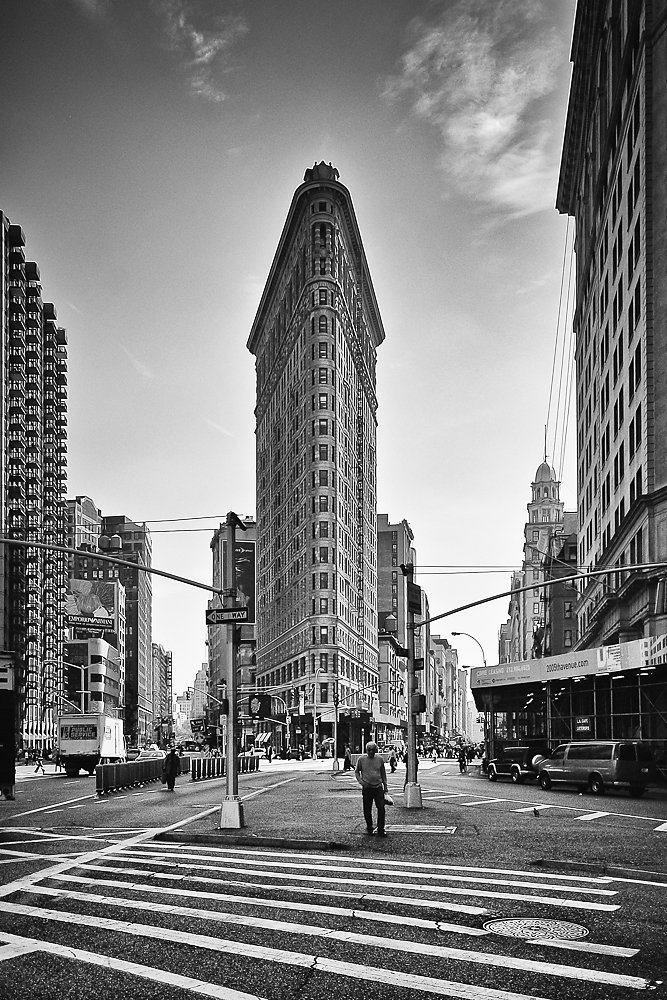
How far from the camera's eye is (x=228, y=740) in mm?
25438

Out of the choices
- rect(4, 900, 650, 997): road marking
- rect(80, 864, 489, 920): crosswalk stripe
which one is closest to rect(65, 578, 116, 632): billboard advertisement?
rect(80, 864, 489, 920): crosswalk stripe

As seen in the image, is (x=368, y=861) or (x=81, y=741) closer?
(x=368, y=861)

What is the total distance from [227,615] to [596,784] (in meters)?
21.3

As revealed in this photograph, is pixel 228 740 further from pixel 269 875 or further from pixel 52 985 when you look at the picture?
pixel 52 985

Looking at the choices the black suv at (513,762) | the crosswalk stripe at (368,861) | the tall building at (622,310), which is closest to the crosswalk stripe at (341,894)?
the crosswalk stripe at (368,861)

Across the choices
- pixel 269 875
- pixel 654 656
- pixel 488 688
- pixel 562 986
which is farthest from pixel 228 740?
pixel 488 688

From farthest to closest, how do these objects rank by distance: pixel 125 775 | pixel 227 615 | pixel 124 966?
pixel 125 775 < pixel 227 615 < pixel 124 966

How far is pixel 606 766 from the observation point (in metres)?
39.9

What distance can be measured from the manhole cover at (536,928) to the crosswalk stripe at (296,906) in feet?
0.91

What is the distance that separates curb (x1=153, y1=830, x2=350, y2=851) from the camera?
20031mm

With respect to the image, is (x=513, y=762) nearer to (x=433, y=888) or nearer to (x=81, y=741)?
(x=81, y=741)

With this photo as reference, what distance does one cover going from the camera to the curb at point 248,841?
65.7 ft

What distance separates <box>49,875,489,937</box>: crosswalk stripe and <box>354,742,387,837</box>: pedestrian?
7.10 meters

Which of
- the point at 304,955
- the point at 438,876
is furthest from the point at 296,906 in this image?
the point at 438,876
